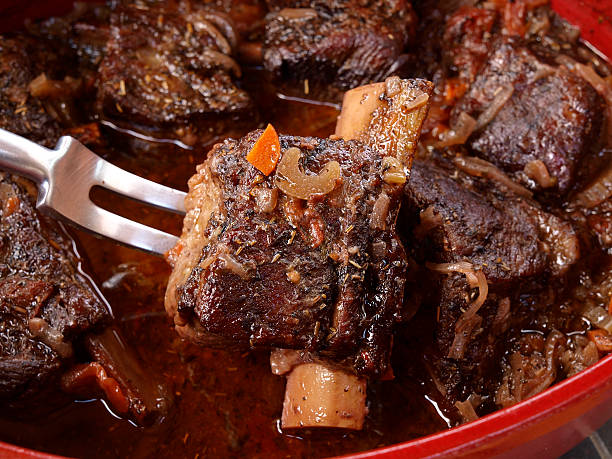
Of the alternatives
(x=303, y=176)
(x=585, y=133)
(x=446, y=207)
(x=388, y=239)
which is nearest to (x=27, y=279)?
(x=303, y=176)

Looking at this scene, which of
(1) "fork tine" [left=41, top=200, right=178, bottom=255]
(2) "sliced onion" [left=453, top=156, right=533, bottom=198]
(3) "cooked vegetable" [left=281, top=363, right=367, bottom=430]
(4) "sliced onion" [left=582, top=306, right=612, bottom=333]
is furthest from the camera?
(2) "sliced onion" [left=453, top=156, right=533, bottom=198]

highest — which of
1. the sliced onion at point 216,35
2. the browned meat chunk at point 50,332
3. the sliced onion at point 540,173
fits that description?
the sliced onion at point 540,173

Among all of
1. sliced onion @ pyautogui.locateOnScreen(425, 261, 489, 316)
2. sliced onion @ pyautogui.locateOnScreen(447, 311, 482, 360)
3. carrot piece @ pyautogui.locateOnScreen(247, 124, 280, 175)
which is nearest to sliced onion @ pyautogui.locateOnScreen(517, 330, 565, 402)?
sliced onion @ pyautogui.locateOnScreen(447, 311, 482, 360)

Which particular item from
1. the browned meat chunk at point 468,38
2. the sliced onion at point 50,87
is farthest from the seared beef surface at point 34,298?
the browned meat chunk at point 468,38

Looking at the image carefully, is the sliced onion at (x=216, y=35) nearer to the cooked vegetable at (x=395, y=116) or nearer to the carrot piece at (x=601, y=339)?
the cooked vegetable at (x=395, y=116)

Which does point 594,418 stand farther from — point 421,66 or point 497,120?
point 421,66

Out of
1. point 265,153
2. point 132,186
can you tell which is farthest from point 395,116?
point 132,186

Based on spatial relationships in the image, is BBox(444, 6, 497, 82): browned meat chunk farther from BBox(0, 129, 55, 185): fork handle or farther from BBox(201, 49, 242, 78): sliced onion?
BBox(0, 129, 55, 185): fork handle
